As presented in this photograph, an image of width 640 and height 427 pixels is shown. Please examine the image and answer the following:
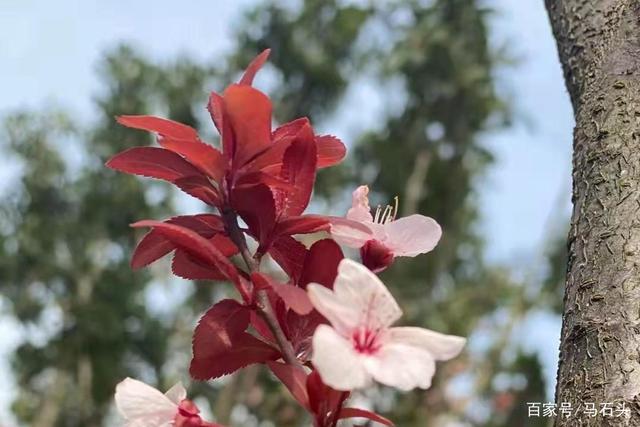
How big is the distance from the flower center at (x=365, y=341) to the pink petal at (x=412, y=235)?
0.14 metres

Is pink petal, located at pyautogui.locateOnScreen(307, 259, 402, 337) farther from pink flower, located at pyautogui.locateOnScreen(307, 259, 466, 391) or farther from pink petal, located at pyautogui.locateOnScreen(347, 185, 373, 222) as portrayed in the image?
pink petal, located at pyautogui.locateOnScreen(347, 185, 373, 222)

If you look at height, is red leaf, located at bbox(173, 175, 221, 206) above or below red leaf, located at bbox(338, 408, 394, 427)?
above

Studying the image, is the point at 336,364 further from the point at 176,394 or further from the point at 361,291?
the point at 176,394

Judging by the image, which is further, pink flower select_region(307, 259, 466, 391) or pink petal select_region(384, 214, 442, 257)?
pink petal select_region(384, 214, 442, 257)

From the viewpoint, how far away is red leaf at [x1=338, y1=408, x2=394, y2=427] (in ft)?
1.81

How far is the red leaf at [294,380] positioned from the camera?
0.54 m

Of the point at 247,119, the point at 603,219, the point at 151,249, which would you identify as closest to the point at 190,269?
the point at 151,249

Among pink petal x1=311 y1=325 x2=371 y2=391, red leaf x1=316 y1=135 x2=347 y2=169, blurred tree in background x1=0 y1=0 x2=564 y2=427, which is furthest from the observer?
blurred tree in background x1=0 y1=0 x2=564 y2=427

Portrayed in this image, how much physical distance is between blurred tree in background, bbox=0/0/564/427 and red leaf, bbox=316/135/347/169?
22.7ft

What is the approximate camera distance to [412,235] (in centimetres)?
66

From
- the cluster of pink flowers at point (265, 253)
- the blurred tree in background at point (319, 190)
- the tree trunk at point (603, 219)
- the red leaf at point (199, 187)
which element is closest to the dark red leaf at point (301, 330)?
the cluster of pink flowers at point (265, 253)

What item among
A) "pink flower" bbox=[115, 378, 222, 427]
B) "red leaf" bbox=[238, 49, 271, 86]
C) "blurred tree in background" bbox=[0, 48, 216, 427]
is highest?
"blurred tree in background" bbox=[0, 48, 216, 427]

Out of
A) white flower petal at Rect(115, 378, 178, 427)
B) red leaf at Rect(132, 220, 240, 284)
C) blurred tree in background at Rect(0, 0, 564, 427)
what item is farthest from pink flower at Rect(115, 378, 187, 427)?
blurred tree in background at Rect(0, 0, 564, 427)

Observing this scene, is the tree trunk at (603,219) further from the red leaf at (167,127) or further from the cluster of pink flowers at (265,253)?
the red leaf at (167,127)
